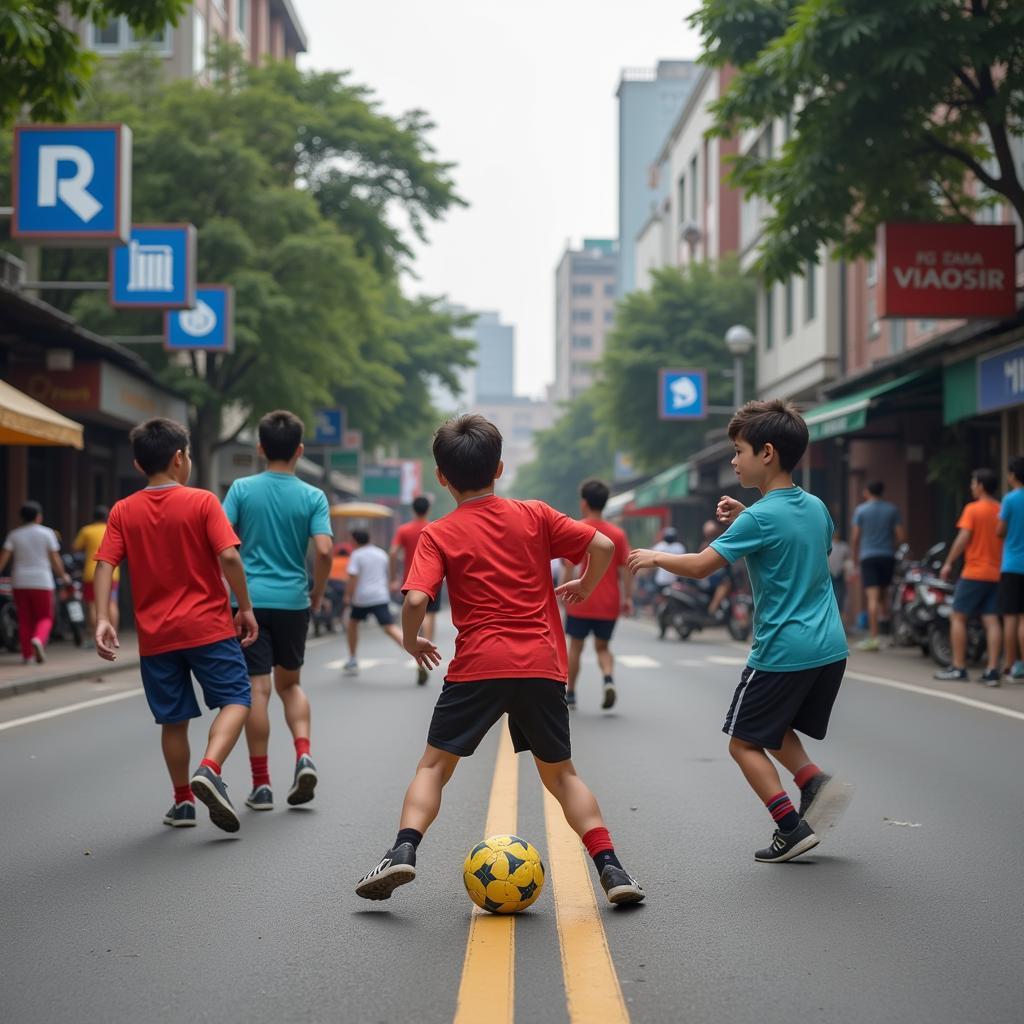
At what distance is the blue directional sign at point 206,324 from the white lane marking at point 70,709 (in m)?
11.7

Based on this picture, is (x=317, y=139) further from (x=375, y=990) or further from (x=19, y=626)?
(x=375, y=990)

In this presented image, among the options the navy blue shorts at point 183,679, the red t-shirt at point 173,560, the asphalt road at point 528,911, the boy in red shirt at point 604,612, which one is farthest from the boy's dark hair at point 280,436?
the boy in red shirt at point 604,612

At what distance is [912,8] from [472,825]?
11.1 metres

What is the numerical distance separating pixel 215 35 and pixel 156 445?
31048 mm

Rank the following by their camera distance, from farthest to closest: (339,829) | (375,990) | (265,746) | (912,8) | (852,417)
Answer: (852,417)
(912,8)
(265,746)
(339,829)
(375,990)

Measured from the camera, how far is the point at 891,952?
14.8ft

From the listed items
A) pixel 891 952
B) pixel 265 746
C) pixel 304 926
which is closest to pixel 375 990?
pixel 304 926

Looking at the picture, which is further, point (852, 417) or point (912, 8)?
point (852, 417)

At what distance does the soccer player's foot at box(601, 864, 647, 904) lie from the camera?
4930 mm

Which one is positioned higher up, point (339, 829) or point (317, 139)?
point (317, 139)

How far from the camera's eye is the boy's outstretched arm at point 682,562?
5.11 meters

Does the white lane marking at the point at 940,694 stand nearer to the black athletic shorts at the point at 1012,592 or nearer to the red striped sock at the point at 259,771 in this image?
the black athletic shorts at the point at 1012,592

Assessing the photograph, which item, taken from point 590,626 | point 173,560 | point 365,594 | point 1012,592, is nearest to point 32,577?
point 365,594

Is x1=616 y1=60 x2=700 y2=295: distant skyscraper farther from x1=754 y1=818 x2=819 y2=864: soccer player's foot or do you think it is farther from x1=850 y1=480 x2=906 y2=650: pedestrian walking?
x1=754 y1=818 x2=819 y2=864: soccer player's foot
